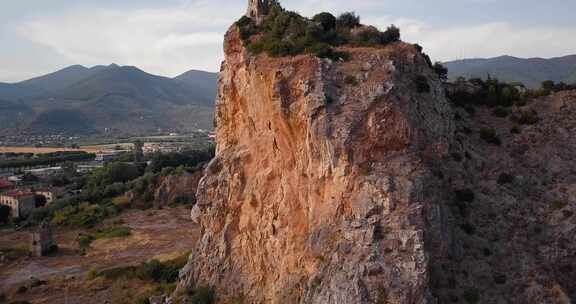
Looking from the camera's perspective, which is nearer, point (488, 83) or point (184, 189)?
point (488, 83)

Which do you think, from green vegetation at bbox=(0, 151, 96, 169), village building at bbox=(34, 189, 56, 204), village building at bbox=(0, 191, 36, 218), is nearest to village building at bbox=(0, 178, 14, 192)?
village building at bbox=(34, 189, 56, 204)

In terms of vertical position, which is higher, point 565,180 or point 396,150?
point 396,150

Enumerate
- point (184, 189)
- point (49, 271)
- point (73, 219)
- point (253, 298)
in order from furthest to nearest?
point (184, 189) < point (73, 219) < point (49, 271) < point (253, 298)

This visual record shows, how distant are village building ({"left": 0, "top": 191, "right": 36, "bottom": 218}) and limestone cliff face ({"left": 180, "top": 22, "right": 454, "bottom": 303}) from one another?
48.3 metres

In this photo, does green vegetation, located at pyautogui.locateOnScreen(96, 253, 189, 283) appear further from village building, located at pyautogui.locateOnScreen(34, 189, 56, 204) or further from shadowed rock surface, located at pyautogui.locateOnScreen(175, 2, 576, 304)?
village building, located at pyautogui.locateOnScreen(34, 189, 56, 204)

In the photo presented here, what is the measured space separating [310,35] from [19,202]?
2202 inches

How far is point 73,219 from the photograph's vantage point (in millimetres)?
58562

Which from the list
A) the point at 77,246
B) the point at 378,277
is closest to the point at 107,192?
the point at 77,246

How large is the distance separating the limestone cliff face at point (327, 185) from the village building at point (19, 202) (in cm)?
4829

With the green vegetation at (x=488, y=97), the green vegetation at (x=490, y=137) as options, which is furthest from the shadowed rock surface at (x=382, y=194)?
the green vegetation at (x=488, y=97)

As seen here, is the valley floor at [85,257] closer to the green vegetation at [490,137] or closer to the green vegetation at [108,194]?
the green vegetation at [108,194]

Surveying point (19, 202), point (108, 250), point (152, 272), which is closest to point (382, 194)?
point (152, 272)

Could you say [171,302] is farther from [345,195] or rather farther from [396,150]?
[396,150]

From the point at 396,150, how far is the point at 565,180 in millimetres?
7556
